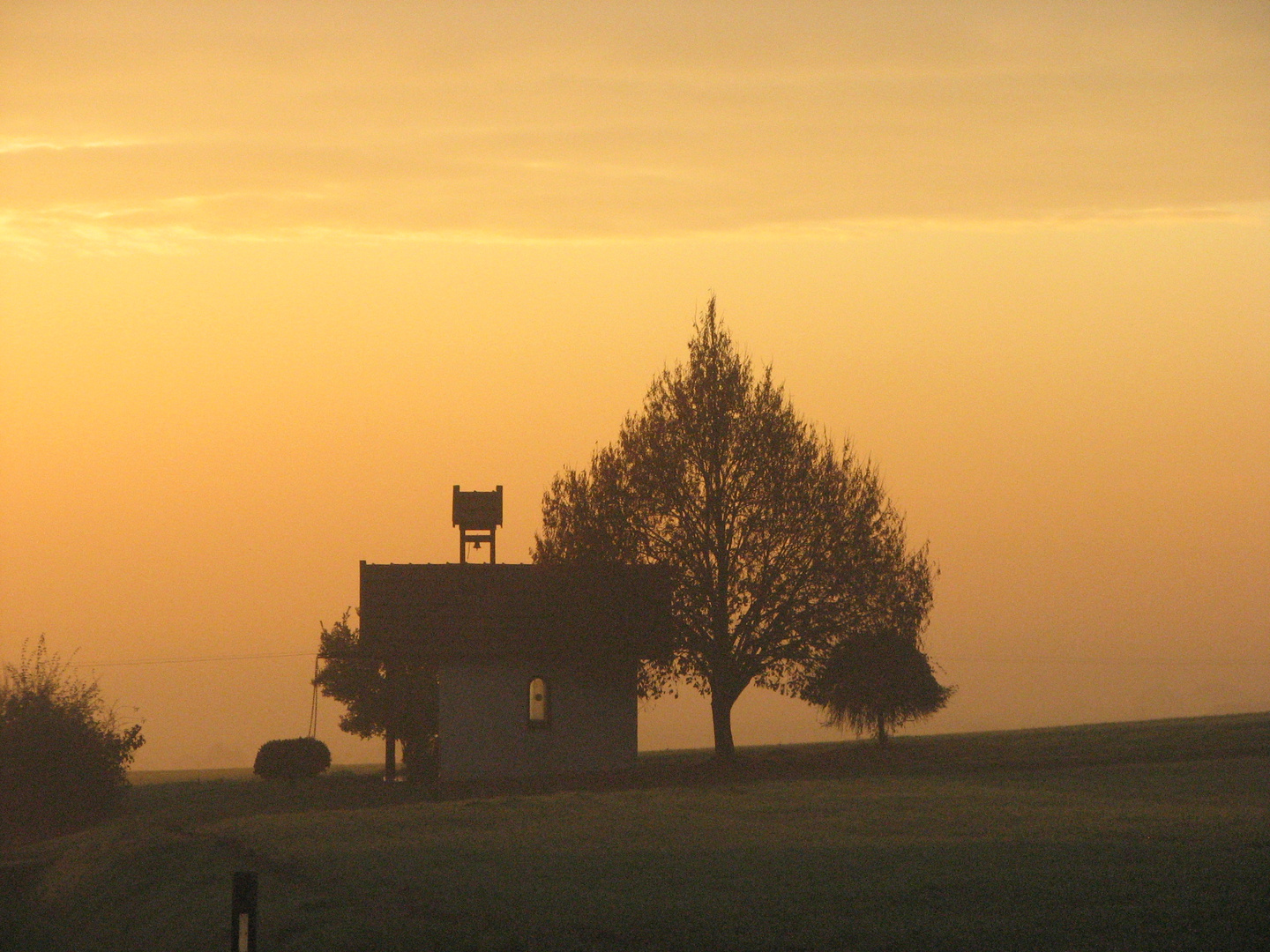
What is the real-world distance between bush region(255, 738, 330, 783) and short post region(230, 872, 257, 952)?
30226mm

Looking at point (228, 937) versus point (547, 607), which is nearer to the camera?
point (228, 937)

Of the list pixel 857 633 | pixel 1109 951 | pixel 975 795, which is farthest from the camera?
pixel 857 633

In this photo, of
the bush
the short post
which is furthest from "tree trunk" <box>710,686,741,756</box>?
the short post

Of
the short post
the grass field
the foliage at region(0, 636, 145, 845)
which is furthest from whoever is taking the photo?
the foliage at region(0, 636, 145, 845)

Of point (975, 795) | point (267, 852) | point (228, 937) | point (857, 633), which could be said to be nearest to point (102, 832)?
point (267, 852)

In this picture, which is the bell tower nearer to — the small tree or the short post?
the small tree

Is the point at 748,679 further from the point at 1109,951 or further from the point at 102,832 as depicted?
the point at 1109,951

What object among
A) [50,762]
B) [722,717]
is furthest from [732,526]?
[50,762]

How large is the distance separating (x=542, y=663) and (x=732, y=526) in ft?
22.6

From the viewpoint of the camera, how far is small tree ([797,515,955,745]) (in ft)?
138

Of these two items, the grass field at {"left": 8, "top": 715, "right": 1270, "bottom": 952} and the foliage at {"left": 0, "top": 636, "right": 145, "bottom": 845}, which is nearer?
the grass field at {"left": 8, "top": 715, "right": 1270, "bottom": 952}

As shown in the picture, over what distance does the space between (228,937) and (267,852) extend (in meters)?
5.32

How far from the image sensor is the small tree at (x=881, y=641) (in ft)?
138

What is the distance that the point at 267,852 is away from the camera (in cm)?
2258
